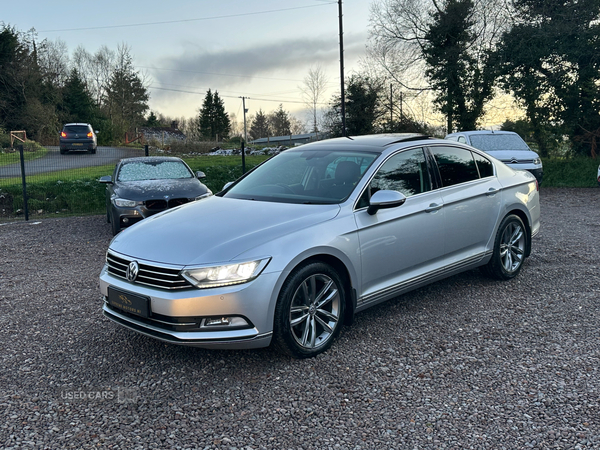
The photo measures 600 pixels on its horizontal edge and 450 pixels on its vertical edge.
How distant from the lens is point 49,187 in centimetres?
1397

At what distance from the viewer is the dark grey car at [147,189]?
8977mm

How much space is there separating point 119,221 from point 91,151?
65.4ft

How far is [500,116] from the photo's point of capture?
2459 centimetres

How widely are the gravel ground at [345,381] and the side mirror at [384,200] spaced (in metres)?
1.11

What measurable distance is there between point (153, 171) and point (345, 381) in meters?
7.77

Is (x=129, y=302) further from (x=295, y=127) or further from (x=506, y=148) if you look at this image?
(x=295, y=127)

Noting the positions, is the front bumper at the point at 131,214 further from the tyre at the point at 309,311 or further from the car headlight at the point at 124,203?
the tyre at the point at 309,311

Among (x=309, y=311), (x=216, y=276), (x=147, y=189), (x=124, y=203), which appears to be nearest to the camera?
(x=216, y=276)

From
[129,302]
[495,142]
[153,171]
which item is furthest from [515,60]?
[129,302]

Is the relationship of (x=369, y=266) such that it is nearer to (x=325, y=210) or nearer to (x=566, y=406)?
(x=325, y=210)

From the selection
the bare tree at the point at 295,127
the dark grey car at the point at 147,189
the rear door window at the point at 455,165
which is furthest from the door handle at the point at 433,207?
the bare tree at the point at 295,127

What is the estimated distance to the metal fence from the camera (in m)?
13.2

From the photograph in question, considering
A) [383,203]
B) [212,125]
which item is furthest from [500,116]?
[212,125]

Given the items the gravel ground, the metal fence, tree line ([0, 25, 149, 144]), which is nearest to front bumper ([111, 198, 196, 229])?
the gravel ground
